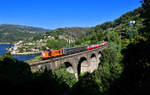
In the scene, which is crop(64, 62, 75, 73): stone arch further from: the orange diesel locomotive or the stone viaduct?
the orange diesel locomotive

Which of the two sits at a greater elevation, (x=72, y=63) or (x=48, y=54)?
(x=48, y=54)

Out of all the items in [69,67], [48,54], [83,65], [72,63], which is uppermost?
[48,54]

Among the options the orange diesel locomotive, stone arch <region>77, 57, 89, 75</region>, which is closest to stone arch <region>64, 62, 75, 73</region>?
the orange diesel locomotive

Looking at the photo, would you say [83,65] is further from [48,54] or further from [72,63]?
[48,54]

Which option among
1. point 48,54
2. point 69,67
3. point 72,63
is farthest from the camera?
point 69,67

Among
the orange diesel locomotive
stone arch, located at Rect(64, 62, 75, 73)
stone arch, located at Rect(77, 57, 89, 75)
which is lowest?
stone arch, located at Rect(77, 57, 89, 75)

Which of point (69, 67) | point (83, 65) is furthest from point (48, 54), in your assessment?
point (83, 65)

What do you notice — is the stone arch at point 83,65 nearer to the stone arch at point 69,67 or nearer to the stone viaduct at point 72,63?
the stone viaduct at point 72,63

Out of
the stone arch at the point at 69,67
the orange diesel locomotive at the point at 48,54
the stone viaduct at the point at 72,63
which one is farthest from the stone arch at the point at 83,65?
the orange diesel locomotive at the point at 48,54

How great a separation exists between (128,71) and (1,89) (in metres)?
13.4

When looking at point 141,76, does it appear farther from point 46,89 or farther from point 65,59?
point 65,59

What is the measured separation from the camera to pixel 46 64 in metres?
19.3

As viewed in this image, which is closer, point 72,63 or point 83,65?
point 72,63

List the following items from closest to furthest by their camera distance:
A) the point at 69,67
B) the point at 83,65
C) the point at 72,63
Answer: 1. the point at 72,63
2. the point at 69,67
3. the point at 83,65
